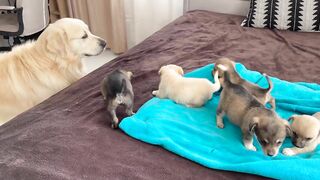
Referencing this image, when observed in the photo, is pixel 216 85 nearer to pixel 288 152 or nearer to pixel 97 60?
pixel 288 152

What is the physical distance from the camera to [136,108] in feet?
4.25

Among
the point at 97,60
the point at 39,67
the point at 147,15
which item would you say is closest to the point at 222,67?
the point at 39,67

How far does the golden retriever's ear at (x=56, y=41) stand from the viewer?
1.61 meters

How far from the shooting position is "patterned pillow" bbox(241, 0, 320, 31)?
2.13 metres

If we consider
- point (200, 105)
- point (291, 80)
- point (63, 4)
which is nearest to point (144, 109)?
point (200, 105)

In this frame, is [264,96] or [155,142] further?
[264,96]

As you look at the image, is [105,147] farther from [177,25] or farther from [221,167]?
[177,25]

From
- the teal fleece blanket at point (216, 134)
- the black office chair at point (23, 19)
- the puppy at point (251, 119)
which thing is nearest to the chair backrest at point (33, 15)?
the black office chair at point (23, 19)

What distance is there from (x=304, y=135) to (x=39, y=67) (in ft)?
4.34

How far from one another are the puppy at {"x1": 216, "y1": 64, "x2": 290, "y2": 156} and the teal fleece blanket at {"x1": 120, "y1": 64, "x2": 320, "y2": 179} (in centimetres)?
3

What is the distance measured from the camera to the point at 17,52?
170cm

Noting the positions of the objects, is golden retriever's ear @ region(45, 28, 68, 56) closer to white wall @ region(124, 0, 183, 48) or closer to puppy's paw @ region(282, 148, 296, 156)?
puppy's paw @ region(282, 148, 296, 156)

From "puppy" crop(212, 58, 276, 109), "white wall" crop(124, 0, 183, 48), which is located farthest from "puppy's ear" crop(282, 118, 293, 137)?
"white wall" crop(124, 0, 183, 48)

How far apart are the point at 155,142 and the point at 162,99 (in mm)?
273
